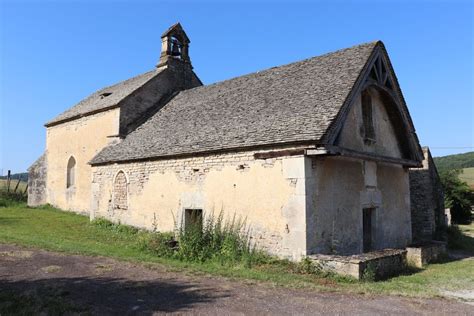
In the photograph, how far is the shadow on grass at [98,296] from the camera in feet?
19.1

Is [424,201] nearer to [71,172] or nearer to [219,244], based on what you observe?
[219,244]

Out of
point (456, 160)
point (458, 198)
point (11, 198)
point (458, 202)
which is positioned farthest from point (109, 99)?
point (456, 160)

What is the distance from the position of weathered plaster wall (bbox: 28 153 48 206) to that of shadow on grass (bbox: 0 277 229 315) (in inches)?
683

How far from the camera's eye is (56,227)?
15.4m

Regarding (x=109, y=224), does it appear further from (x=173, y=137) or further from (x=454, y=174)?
(x=454, y=174)

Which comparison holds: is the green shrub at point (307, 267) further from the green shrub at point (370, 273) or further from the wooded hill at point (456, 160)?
the wooded hill at point (456, 160)

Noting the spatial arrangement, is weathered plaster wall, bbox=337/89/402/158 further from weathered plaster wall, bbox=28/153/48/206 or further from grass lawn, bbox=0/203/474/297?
weathered plaster wall, bbox=28/153/48/206

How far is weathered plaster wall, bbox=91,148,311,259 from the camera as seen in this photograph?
33.3 ft

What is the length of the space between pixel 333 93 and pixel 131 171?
823cm

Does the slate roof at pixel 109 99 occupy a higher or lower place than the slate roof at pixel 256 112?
higher

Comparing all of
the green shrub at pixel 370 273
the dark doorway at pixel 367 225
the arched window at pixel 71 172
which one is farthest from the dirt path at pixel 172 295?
the arched window at pixel 71 172

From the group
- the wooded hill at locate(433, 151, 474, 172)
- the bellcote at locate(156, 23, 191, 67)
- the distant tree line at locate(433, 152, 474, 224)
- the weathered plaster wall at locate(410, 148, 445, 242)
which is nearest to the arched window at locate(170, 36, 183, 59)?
the bellcote at locate(156, 23, 191, 67)

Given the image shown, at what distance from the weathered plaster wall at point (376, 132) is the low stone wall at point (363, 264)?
317cm

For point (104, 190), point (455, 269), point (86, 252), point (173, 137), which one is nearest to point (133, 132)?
point (104, 190)
